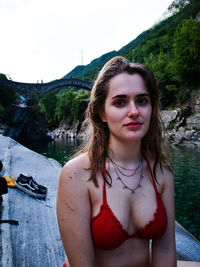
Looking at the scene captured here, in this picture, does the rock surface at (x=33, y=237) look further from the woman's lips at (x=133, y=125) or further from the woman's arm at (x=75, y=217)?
the woman's lips at (x=133, y=125)

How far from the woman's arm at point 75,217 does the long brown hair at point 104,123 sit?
5.0 inches

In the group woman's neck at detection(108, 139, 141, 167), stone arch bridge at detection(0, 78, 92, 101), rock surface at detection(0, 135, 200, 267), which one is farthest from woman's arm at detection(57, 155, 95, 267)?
stone arch bridge at detection(0, 78, 92, 101)

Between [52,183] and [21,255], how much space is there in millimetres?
2703

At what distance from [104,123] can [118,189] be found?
0.53m

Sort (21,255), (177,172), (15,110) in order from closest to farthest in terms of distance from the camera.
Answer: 1. (21,255)
2. (177,172)
3. (15,110)

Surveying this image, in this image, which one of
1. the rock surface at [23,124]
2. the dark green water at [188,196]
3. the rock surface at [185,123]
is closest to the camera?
the dark green water at [188,196]

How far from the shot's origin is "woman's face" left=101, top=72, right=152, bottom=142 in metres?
1.36

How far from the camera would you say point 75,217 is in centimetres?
125

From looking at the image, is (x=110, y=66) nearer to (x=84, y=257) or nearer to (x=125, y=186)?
(x=125, y=186)

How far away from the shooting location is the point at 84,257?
1238 millimetres

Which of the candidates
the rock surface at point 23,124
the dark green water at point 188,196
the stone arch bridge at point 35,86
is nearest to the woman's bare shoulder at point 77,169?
the dark green water at point 188,196

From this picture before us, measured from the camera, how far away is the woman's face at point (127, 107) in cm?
136

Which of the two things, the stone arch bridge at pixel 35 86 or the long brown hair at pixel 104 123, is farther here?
the stone arch bridge at pixel 35 86

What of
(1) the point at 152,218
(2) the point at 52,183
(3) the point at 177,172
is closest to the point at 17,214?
(2) the point at 52,183
